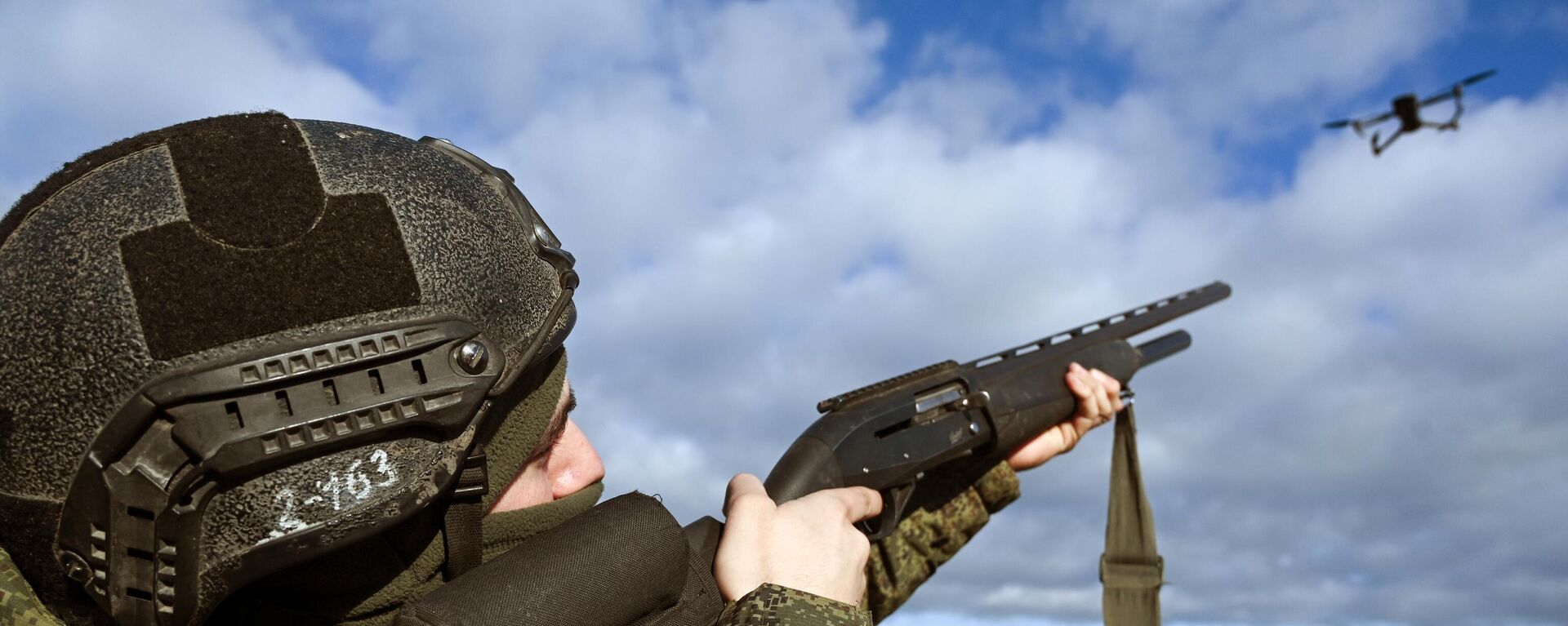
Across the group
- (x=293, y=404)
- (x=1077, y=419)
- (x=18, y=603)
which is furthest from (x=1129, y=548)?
(x=18, y=603)

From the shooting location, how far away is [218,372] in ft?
8.61

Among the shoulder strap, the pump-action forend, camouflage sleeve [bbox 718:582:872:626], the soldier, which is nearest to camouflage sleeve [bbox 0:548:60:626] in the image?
the soldier

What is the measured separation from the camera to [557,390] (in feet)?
10.7

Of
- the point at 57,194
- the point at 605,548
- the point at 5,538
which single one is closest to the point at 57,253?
the point at 57,194

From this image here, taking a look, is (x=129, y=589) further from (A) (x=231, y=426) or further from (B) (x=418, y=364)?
(B) (x=418, y=364)

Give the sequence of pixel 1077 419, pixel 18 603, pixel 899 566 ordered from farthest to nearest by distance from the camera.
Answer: pixel 1077 419 < pixel 899 566 < pixel 18 603

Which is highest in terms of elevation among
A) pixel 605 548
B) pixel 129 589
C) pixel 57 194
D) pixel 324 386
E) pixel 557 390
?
pixel 57 194

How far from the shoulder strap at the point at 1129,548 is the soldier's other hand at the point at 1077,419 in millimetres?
333

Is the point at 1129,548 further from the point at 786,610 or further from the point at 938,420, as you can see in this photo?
the point at 786,610

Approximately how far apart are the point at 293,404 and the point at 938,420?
3.37m

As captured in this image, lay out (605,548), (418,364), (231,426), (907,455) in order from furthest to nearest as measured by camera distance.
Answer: (907,455) → (605,548) → (418,364) → (231,426)

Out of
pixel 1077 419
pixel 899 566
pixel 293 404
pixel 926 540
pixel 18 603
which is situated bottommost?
pixel 18 603

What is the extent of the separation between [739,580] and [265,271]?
59.6 inches

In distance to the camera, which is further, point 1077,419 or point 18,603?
point 1077,419
